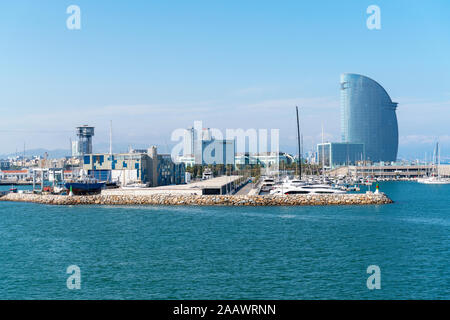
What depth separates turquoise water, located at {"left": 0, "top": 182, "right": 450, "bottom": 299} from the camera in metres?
14.8

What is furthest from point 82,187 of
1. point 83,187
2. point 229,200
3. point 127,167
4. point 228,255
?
point 228,255

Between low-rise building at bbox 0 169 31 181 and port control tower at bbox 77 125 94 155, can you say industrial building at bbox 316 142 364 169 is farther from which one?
low-rise building at bbox 0 169 31 181

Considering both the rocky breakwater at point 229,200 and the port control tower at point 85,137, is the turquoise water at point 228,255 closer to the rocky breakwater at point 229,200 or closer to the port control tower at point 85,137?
the rocky breakwater at point 229,200

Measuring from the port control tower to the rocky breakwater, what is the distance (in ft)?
466

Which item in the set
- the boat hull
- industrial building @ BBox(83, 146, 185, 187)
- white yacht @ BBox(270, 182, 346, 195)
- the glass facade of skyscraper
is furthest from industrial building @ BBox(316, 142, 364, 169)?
white yacht @ BBox(270, 182, 346, 195)

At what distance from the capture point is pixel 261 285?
15109 mm

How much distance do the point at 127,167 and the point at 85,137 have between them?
13798 cm

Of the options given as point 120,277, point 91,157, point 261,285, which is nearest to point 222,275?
point 261,285

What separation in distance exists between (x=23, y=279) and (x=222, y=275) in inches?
280
